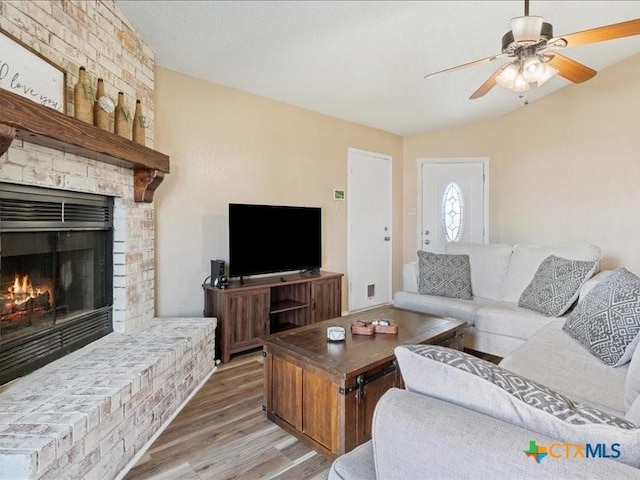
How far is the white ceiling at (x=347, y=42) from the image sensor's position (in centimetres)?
234

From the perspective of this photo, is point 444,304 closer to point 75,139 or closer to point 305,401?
point 305,401

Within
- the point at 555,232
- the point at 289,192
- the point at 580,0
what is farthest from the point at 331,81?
the point at 555,232

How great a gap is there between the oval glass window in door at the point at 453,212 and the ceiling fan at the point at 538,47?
8.35 feet

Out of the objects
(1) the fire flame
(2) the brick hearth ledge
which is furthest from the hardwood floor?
(1) the fire flame

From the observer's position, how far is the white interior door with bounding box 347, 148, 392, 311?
4629mm

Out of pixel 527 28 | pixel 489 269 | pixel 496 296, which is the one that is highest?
pixel 527 28

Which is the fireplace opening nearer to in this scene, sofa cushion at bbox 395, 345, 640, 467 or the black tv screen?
the black tv screen

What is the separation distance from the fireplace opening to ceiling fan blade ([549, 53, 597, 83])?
2.94 metres

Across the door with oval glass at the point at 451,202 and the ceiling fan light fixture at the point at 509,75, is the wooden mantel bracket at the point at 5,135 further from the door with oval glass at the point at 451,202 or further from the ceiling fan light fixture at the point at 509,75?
the door with oval glass at the point at 451,202

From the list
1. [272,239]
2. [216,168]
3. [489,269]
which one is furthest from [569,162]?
[216,168]

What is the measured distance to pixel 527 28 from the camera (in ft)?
6.30

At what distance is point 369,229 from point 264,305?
2.10 meters

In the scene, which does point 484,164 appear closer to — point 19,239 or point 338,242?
point 338,242

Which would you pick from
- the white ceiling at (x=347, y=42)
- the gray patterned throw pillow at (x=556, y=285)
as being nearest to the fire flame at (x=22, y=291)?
the white ceiling at (x=347, y=42)
